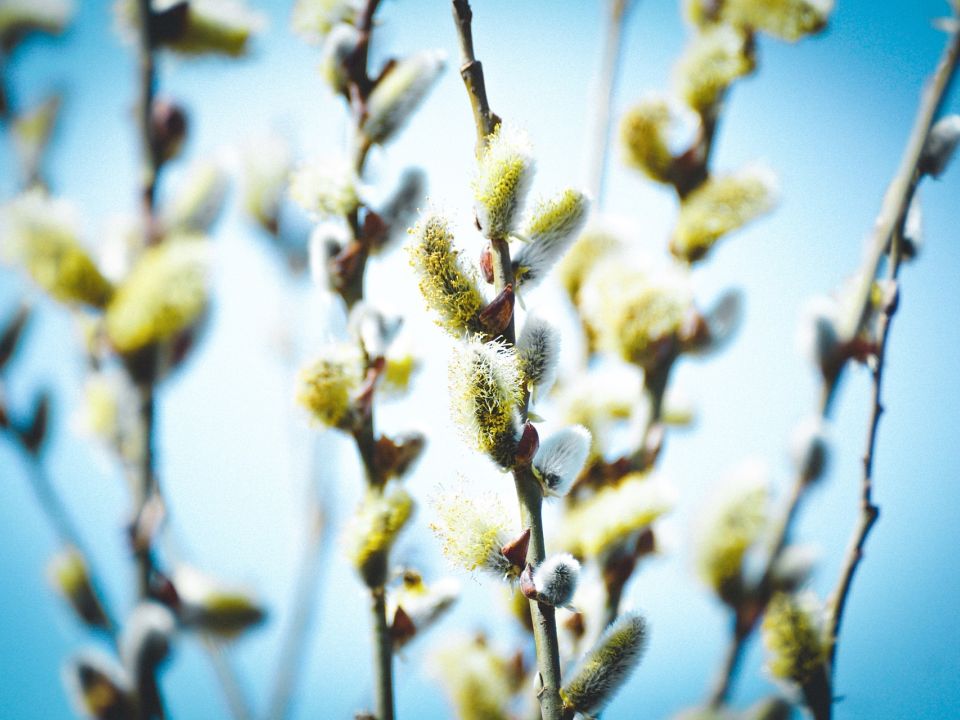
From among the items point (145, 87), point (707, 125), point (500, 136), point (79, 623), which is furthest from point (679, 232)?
point (79, 623)

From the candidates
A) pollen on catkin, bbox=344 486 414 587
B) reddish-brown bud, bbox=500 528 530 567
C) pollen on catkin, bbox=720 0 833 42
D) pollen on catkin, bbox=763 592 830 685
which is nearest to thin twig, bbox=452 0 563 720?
reddish-brown bud, bbox=500 528 530 567

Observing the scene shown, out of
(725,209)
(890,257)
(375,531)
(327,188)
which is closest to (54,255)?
(327,188)

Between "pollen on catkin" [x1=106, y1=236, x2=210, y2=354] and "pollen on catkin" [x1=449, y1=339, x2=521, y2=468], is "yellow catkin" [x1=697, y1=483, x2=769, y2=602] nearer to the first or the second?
"pollen on catkin" [x1=449, y1=339, x2=521, y2=468]

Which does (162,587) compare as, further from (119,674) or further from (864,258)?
(864,258)

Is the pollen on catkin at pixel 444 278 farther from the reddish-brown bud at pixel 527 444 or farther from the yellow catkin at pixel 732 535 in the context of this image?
the yellow catkin at pixel 732 535

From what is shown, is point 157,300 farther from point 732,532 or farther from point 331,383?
point 732,532

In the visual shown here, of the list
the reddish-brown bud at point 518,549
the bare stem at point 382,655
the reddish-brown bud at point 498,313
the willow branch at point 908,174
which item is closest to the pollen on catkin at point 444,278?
the reddish-brown bud at point 498,313
